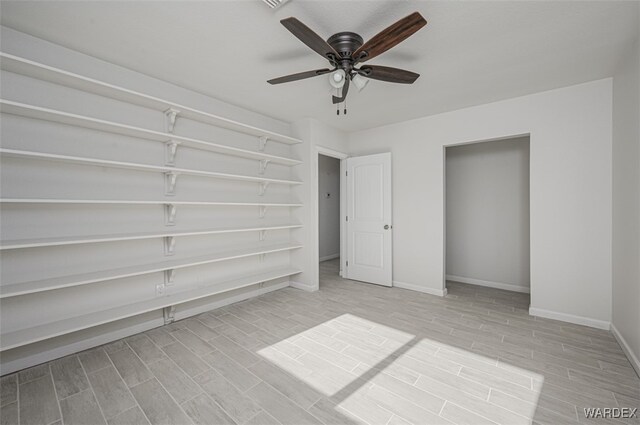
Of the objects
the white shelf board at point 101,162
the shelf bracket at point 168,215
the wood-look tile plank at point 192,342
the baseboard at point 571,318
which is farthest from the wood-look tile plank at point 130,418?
the baseboard at point 571,318

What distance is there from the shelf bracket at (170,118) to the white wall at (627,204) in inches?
158

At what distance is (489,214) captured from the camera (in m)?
4.52

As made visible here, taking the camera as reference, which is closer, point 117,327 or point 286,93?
point 117,327

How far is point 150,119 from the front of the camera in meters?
2.88

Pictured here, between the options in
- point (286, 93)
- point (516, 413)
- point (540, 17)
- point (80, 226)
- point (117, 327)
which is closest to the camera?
point (516, 413)

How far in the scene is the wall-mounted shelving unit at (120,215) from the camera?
210 centimetres

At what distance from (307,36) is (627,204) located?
9.78ft

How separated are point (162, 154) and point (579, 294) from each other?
4702mm

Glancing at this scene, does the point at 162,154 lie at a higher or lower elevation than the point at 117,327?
higher

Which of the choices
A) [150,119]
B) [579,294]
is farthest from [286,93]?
[579,294]

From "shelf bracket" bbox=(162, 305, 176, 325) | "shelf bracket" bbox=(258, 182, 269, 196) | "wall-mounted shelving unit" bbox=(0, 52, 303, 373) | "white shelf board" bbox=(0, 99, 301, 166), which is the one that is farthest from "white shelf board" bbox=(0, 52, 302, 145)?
"shelf bracket" bbox=(162, 305, 176, 325)

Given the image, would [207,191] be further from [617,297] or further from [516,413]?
[617,297]

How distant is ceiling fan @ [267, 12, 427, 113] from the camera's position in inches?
65.5

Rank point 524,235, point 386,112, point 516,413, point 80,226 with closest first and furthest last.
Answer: point 516,413, point 80,226, point 386,112, point 524,235
